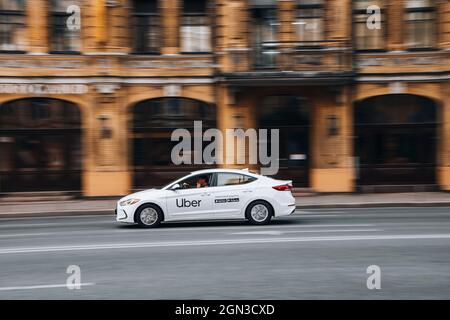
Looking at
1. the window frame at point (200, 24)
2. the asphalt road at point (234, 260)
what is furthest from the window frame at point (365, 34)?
the asphalt road at point (234, 260)

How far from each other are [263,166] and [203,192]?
32.5 feet

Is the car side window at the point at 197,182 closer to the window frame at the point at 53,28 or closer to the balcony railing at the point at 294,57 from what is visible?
the balcony railing at the point at 294,57

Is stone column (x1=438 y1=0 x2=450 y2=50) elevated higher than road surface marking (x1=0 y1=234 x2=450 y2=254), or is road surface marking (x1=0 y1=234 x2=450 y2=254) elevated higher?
stone column (x1=438 y1=0 x2=450 y2=50)

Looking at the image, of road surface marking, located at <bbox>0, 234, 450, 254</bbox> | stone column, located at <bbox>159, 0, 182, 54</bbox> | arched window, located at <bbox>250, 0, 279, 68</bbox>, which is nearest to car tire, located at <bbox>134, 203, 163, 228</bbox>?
road surface marking, located at <bbox>0, 234, 450, 254</bbox>

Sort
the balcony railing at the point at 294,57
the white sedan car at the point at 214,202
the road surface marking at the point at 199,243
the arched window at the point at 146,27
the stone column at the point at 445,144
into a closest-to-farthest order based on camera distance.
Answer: the road surface marking at the point at 199,243, the white sedan car at the point at 214,202, the balcony railing at the point at 294,57, the stone column at the point at 445,144, the arched window at the point at 146,27

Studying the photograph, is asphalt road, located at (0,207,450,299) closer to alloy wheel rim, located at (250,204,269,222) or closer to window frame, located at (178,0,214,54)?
alloy wheel rim, located at (250,204,269,222)

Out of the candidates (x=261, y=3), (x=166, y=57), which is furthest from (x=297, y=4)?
(x=166, y=57)

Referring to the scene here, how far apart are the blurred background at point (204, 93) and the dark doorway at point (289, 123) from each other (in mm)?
38

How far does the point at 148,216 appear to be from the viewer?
1587 centimetres

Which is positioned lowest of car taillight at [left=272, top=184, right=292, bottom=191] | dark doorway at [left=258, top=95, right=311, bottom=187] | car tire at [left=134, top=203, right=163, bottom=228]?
car tire at [left=134, top=203, right=163, bottom=228]

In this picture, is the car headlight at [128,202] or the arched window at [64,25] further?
the arched window at [64,25]

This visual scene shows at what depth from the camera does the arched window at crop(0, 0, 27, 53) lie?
81.7 feet

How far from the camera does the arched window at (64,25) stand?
82.6ft

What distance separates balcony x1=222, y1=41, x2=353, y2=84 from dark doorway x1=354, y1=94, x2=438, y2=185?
6.52 ft
